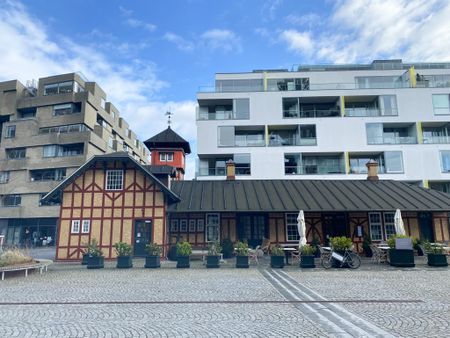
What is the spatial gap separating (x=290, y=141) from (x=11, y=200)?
3214cm

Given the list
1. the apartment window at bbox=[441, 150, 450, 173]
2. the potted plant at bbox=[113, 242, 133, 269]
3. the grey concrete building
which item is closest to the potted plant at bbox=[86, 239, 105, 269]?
the potted plant at bbox=[113, 242, 133, 269]

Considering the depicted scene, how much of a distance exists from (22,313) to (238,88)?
102ft

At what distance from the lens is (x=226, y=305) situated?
24.4 ft

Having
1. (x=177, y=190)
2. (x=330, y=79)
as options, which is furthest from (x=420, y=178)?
(x=177, y=190)

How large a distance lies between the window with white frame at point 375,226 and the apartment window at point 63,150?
1244 inches

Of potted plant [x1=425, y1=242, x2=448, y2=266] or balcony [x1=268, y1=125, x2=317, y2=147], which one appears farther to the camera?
balcony [x1=268, y1=125, x2=317, y2=147]

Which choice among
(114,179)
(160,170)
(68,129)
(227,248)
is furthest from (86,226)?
(68,129)

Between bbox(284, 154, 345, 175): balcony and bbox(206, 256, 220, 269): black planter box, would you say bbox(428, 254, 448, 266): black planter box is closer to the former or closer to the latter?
bbox(206, 256, 220, 269): black planter box

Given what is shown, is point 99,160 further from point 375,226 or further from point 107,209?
point 375,226

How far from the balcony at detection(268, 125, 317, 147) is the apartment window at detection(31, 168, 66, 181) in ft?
78.6

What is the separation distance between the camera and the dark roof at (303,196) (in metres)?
17.4

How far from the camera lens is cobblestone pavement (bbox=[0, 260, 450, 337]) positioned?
5.69m

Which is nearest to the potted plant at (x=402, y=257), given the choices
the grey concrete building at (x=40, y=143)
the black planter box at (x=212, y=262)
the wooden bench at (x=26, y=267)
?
the black planter box at (x=212, y=262)

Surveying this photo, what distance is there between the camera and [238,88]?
34875 mm
